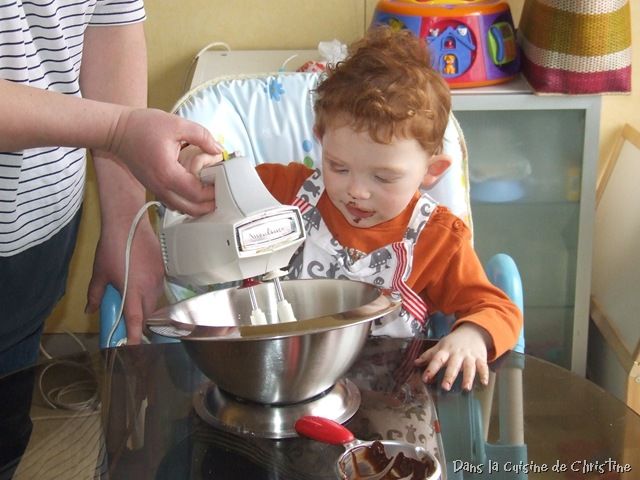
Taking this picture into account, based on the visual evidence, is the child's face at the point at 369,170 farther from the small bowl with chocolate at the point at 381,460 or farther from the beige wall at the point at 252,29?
the beige wall at the point at 252,29

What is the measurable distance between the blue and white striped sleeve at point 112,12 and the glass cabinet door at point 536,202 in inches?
38.8

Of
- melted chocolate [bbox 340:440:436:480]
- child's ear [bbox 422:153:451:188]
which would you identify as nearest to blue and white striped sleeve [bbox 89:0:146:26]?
child's ear [bbox 422:153:451:188]

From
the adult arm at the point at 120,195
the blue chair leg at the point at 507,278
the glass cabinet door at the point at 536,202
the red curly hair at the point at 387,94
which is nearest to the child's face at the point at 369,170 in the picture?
the red curly hair at the point at 387,94

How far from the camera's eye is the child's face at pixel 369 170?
1276 millimetres

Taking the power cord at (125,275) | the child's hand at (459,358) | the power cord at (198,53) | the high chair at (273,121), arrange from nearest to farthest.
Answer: the child's hand at (459,358) < the power cord at (125,275) < the high chair at (273,121) < the power cord at (198,53)

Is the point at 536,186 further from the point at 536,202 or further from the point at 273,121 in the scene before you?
the point at 273,121

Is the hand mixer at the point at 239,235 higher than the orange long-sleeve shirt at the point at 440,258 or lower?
higher

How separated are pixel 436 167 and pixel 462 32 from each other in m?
0.71

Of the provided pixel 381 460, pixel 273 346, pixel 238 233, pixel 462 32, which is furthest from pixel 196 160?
pixel 462 32

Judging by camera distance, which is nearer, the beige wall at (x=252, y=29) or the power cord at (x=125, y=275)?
the power cord at (x=125, y=275)

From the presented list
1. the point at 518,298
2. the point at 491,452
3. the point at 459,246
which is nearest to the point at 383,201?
the point at 459,246

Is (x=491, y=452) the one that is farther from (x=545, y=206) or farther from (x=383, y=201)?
(x=545, y=206)

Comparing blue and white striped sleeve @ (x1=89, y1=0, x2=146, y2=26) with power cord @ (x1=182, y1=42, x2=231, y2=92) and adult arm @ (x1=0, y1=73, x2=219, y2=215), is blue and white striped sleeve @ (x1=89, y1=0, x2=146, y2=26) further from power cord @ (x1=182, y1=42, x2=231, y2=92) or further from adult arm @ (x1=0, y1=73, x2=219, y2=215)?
power cord @ (x1=182, y1=42, x2=231, y2=92)

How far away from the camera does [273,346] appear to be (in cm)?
92
